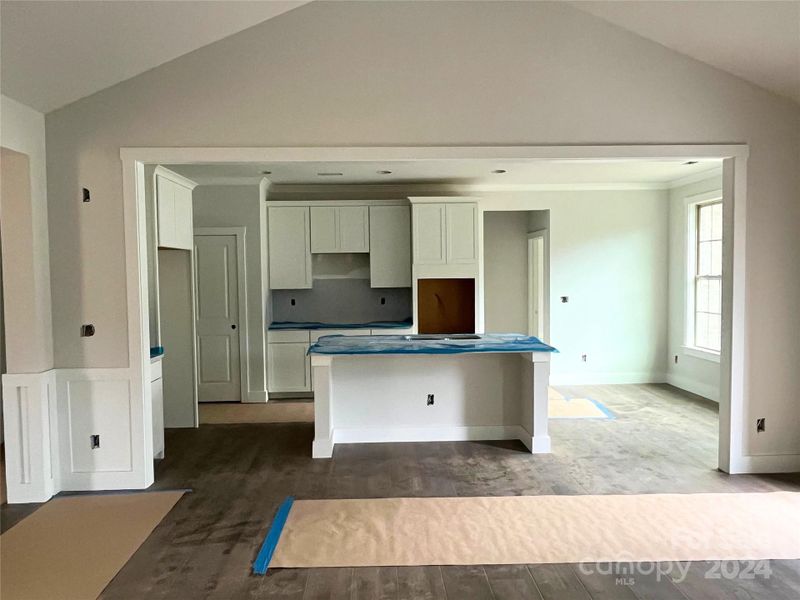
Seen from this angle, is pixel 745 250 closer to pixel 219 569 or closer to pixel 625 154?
pixel 625 154

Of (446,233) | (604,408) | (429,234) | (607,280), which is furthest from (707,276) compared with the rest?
(429,234)

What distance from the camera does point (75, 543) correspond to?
3.33 m

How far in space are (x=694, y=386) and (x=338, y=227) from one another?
4.72m

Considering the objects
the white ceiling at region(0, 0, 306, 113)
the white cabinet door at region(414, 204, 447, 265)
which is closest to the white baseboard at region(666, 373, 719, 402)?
the white cabinet door at region(414, 204, 447, 265)

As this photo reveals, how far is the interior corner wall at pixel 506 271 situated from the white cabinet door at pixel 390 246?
1839 mm

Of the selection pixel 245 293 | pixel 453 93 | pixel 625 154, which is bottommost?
pixel 245 293

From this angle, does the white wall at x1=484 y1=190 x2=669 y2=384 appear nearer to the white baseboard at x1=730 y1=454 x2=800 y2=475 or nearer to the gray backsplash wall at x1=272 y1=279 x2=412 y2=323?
the gray backsplash wall at x1=272 y1=279 x2=412 y2=323

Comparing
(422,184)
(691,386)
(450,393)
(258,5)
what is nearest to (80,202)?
(258,5)

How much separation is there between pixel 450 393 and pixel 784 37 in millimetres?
3492

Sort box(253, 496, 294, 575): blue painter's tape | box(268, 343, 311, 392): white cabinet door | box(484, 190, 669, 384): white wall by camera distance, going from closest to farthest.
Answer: box(253, 496, 294, 575): blue painter's tape → box(268, 343, 311, 392): white cabinet door → box(484, 190, 669, 384): white wall

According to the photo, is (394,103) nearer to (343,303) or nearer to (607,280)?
(343,303)

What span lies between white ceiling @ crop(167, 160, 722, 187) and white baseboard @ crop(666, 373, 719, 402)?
2454 mm

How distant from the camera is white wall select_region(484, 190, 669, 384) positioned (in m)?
7.70

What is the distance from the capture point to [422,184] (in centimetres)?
766
